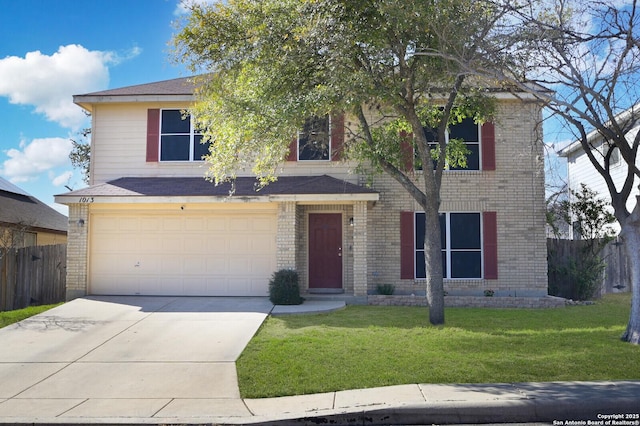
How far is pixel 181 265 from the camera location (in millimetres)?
14844

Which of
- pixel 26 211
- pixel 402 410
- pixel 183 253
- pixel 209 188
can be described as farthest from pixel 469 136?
pixel 26 211

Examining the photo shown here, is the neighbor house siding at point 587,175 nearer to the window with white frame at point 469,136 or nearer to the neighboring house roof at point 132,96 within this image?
the window with white frame at point 469,136

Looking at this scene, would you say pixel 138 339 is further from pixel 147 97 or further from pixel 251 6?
pixel 147 97

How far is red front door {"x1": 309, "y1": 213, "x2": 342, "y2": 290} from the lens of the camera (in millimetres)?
15156

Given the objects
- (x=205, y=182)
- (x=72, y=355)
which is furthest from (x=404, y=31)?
(x=72, y=355)

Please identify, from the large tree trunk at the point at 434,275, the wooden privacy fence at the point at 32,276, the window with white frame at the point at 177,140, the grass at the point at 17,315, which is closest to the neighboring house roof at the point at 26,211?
the wooden privacy fence at the point at 32,276

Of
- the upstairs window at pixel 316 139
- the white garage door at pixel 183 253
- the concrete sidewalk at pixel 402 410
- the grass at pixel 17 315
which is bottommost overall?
the concrete sidewalk at pixel 402 410

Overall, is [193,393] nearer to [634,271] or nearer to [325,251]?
[634,271]

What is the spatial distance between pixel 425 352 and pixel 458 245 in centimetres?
737

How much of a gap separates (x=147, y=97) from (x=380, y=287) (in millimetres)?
8457

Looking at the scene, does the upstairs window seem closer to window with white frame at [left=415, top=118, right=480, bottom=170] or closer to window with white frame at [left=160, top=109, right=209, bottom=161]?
window with white frame at [left=160, top=109, right=209, bottom=161]

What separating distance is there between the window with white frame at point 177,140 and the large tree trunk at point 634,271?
1096cm

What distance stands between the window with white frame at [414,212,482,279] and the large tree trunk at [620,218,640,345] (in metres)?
6.07

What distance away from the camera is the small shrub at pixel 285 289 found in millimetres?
13133
